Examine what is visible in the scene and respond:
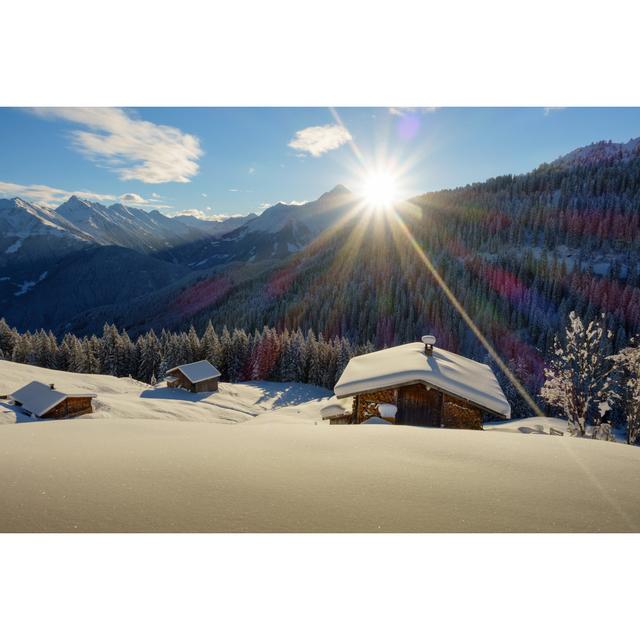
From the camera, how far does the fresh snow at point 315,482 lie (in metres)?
3.92

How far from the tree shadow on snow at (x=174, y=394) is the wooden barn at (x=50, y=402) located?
11210mm

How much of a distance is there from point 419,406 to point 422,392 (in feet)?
1.97

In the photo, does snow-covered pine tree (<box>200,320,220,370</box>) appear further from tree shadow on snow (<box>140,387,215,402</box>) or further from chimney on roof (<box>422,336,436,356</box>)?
chimney on roof (<box>422,336,436,356</box>)

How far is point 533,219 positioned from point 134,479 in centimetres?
18513

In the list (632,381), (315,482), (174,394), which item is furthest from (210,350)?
(315,482)

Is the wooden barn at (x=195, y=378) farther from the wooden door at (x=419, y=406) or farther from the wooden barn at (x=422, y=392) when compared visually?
the wooden door at (x=419, y=406)

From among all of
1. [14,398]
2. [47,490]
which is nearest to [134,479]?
[47,490]

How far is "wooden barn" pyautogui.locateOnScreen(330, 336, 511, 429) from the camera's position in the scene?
45.7 feet

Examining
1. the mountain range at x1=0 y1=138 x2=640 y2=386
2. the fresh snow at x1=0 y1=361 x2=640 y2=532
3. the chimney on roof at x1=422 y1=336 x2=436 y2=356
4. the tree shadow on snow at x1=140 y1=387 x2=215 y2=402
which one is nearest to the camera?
the fresh snow at x1=0 y1=361 x2=640 y2=532

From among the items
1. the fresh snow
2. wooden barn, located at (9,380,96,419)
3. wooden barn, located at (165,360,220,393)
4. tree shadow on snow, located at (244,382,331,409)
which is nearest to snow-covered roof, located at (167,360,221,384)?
wooden barn, located at (165,360,220,393)

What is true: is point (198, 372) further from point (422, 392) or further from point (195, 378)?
point (422, 392)

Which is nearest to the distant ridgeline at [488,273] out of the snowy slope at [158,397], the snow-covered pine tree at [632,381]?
the snowy slope at [158,397]

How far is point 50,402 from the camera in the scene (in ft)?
99.9

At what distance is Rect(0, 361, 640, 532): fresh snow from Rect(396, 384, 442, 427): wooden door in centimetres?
733
